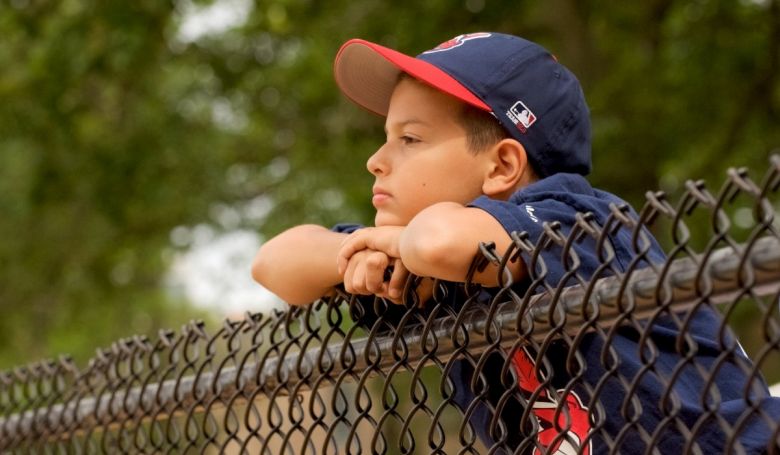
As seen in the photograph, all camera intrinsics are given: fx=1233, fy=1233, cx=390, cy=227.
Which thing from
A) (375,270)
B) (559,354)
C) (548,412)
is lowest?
(548,412)

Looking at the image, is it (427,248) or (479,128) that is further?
(479,128)

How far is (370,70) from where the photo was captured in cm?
319

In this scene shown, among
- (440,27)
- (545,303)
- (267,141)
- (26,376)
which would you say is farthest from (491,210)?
(267,141)

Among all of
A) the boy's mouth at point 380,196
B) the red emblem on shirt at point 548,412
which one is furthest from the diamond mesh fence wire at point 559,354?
the boy's mouth at point 380,196

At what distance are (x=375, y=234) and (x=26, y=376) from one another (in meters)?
2.12

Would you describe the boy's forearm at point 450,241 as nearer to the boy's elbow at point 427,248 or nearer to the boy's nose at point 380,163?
the boy's elbow at point 427,248

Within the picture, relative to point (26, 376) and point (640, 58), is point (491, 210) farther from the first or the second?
point (640, 58)

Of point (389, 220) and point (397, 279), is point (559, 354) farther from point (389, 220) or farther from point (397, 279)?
point (389, 220)

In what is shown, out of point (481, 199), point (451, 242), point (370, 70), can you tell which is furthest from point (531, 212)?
point (370, 70)

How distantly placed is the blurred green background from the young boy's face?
6.56 metres

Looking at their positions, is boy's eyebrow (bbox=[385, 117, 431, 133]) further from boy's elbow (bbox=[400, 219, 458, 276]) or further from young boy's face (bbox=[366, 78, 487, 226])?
boy's elbow (bbox=[400, 219, 458, 276])

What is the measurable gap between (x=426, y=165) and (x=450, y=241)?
20.8 inches

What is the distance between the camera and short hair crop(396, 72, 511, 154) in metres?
2.88

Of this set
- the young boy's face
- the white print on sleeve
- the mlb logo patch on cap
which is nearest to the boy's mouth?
the young boy's face
